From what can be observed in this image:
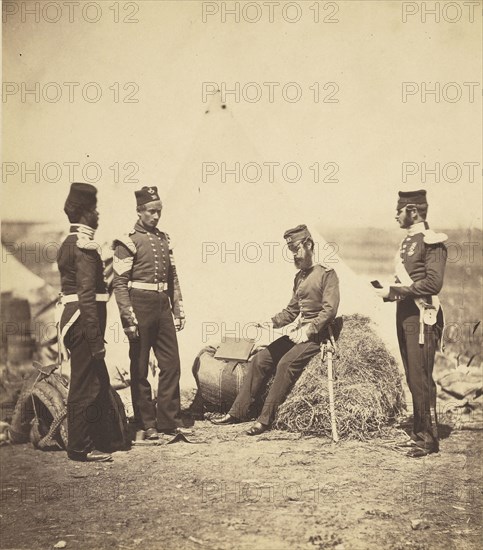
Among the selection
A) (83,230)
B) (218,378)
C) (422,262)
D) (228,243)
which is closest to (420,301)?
(422,262)

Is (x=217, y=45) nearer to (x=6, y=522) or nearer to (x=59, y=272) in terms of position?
(x=59, y=272)

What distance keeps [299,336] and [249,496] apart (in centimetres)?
109

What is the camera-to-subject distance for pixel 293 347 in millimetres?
4934

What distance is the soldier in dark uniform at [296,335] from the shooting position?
4.84 meters

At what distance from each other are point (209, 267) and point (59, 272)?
3.26 feet

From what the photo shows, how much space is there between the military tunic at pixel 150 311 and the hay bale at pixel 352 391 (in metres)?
0.77

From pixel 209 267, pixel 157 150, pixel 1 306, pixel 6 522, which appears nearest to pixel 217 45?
pixel 157 150

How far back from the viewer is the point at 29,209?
192 inches

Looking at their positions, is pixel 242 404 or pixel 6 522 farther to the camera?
pixel 242 404

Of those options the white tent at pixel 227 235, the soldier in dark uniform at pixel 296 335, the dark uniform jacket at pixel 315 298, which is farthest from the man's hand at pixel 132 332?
the dark uniform jacket at pixel 315 298

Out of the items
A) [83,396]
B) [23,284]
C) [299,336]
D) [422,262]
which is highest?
[422,262]

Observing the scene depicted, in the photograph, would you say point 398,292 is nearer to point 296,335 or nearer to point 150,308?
point 296,335

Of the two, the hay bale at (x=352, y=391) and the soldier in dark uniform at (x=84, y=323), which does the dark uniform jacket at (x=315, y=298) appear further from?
the soldier in dark uniform at (x=84, y=323)

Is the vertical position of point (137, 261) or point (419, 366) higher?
point (137, 261)
